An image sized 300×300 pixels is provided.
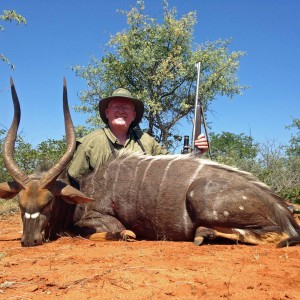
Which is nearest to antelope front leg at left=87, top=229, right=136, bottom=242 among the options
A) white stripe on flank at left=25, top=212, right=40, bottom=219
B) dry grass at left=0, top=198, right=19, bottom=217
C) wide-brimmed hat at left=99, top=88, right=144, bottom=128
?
white stripe on flank at left=25, top=212, right=40, bottom=219

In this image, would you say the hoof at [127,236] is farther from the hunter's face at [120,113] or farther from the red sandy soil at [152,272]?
the hunter's face at [120,113]

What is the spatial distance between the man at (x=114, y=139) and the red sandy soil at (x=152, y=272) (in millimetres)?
1131

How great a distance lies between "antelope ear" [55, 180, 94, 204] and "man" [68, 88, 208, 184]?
0.38m

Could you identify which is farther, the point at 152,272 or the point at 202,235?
the point at 202,235

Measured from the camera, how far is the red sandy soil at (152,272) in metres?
1.79

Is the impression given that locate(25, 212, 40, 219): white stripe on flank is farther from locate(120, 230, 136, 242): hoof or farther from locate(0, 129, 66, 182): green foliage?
locate(0, 129, 66, 182): green foliage

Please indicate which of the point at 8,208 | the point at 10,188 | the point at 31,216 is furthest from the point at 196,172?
the point at 8,208

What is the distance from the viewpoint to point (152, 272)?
2078mm

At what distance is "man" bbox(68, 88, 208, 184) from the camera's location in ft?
13.0

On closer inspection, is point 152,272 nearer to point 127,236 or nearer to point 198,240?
point 198,240

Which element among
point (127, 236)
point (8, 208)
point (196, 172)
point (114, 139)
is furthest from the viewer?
point (8, 208)

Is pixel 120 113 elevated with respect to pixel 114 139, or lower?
elevated

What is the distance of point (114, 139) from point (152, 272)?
7.43 feet

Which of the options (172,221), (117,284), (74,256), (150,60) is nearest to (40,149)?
(150,60)
